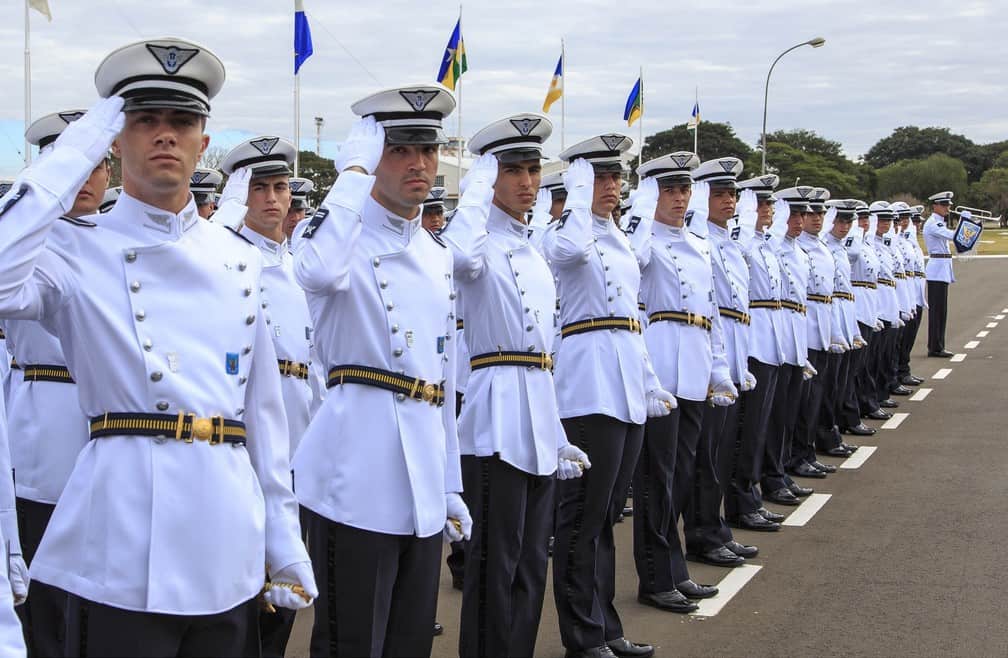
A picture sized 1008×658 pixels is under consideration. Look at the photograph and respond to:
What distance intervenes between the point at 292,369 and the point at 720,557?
9.69 feet

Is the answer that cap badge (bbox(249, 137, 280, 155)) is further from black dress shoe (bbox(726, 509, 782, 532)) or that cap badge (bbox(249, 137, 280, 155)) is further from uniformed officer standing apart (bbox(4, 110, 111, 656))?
black dress shoe (bbox(726, 509, 782, 532))

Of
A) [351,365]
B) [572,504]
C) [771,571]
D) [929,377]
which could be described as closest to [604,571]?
[572,504]

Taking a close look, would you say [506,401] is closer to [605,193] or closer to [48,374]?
[605,193]

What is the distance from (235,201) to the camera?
5.11m

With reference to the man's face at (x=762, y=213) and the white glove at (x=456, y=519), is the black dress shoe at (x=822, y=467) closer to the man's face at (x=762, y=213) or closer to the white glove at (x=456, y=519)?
the man's face at (x=762, y=213)

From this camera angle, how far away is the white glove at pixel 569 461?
5.09 metres

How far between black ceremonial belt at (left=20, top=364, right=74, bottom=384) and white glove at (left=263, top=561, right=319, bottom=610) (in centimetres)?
195

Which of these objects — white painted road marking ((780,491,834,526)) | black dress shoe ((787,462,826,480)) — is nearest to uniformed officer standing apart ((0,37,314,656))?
white painted road marking ((780,491,834,526))

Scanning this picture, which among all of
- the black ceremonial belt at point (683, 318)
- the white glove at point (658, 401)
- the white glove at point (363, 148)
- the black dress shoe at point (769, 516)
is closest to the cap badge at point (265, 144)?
the white glove at point (363, 148)

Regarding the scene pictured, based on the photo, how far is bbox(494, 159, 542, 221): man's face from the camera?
5023 millimetres

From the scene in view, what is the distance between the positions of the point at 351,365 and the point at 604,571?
89.1 inches

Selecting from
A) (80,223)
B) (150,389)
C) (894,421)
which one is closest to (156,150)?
(80,223)

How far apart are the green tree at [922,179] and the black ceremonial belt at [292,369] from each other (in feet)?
304

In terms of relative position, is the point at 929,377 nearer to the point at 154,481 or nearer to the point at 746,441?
the point at 746,441
